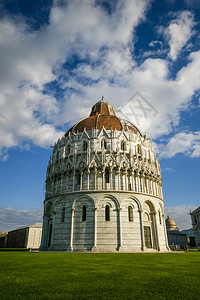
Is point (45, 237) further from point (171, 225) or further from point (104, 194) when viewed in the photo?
point (171, 225)

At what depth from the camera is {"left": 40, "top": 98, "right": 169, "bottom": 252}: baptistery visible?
30031 millimetres

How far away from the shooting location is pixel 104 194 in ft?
104

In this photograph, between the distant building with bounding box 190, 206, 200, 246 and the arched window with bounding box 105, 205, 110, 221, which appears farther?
the distant building with bounding box 190, 206, 200, 246

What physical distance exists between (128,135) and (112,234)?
17.0 metres

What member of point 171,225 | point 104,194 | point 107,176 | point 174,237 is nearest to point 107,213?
point 104,194

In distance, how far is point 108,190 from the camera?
104 ft

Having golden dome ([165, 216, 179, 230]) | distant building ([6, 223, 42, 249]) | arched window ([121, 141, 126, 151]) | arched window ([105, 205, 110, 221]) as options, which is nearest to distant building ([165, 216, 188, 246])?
golden dome ([165, 216, 179, 230])

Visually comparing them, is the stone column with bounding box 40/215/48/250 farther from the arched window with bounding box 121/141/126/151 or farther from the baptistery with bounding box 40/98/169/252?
the arched window with bounding box 121/141/126/151

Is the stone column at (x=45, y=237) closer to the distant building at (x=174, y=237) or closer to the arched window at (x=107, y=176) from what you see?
the arched window at (x=107, y=176)

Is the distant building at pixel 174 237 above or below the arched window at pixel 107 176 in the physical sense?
below

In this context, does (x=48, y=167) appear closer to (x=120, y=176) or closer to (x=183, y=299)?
(x=120, y=176)

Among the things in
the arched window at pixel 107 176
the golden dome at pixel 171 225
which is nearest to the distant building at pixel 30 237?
the arched window at pixel 107 176

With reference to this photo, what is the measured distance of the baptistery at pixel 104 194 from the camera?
30.0m

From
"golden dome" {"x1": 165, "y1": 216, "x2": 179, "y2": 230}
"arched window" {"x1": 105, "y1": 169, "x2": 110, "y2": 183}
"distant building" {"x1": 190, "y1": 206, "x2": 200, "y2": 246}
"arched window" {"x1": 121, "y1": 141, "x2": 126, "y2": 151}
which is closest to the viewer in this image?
"arched window" {"x1": 105, "y1": 169, "x2": 110, "y2": 183}
